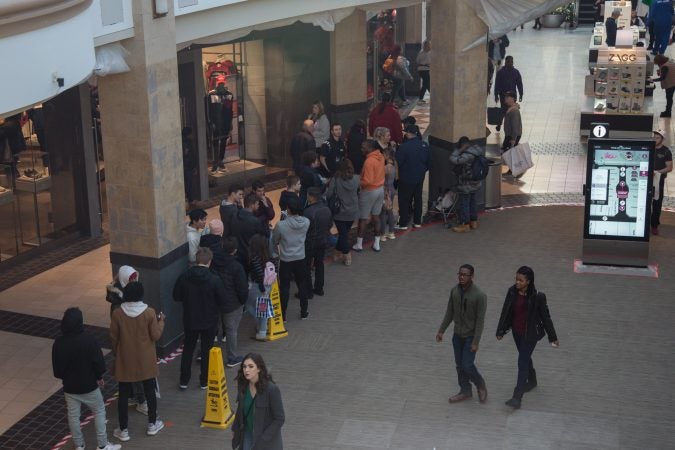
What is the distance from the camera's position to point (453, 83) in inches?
664

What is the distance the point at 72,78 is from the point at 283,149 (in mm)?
11060

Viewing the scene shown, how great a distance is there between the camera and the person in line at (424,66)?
26828 mm

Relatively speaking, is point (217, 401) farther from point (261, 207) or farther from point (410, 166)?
point (410, 166)

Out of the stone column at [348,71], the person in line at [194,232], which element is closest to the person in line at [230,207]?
the person in line at [194,232]

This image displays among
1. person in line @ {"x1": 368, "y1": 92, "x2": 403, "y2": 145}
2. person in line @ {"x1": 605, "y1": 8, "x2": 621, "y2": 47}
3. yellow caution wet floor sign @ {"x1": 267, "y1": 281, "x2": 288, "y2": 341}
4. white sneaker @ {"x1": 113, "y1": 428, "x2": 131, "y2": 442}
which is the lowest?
white sneaker @ {"x1": 113, "y1": 428, "x2": 131, "y2": 442}

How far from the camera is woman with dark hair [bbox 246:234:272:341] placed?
1192cm

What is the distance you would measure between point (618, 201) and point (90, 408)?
767 cm

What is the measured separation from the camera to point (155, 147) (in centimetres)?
1162

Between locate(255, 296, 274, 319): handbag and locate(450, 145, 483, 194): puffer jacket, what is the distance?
15.9 feet

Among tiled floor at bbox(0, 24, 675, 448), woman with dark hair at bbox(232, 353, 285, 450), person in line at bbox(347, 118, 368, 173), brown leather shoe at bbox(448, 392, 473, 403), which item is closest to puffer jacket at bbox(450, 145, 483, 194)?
tiled floor at bbox(0, 24, 675, 448)

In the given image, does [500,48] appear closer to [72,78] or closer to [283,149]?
[283,149]

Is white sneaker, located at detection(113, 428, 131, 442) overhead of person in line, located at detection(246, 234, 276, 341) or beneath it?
beneath

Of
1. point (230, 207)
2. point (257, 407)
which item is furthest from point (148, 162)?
point (257, 407)

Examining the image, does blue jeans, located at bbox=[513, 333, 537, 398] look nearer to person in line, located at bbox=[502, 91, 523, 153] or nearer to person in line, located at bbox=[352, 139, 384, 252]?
person in line, located at bbox=[352, 139, 384, 252]
